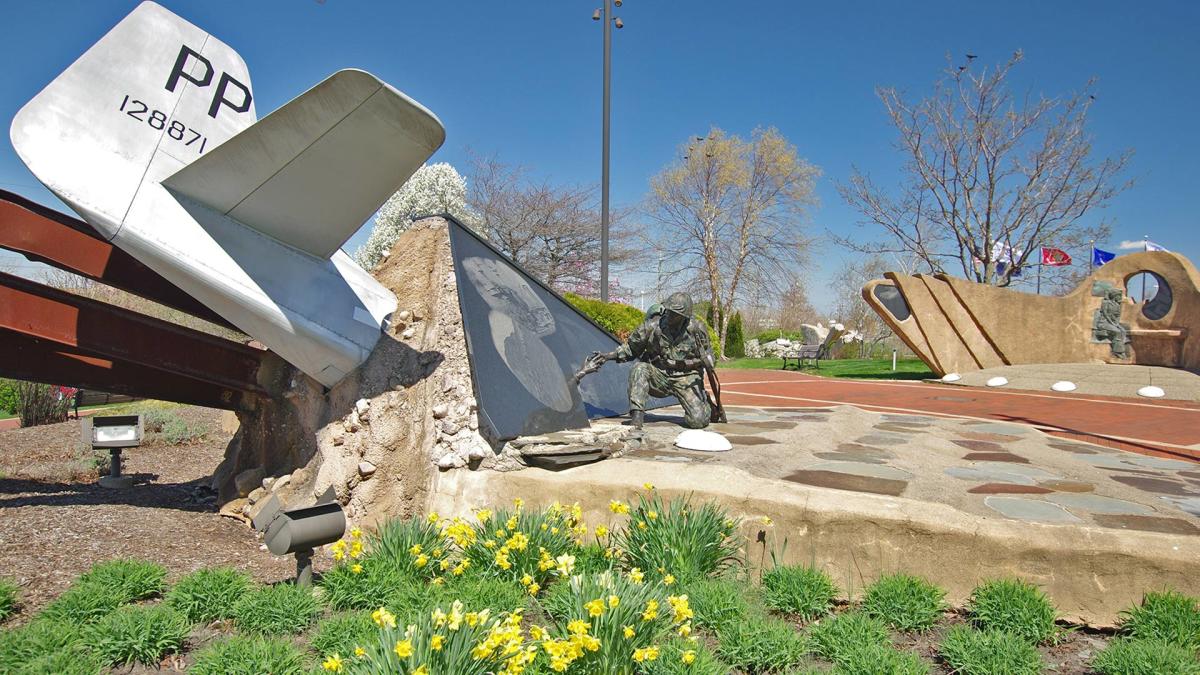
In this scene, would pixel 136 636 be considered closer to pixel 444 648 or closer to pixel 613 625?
pixel 444 648

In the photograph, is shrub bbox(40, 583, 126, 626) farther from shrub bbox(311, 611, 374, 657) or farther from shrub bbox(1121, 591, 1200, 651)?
shrub bbox(1121, 591, 1200, 651)

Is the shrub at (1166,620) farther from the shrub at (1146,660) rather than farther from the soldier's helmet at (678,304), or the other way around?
the soldier's helmet at (678,304)

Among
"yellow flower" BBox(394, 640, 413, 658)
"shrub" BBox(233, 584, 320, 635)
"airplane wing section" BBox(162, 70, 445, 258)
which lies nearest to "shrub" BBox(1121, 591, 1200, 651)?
"yellow flower" BBox(394, 640, 413, 658)

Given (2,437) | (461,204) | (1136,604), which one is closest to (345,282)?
(1136,604)

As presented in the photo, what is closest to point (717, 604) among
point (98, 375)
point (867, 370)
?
point (98, 375)

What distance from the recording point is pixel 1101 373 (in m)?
13.2

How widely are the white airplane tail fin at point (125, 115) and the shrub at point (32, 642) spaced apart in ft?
8.04

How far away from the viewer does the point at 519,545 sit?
136 inches

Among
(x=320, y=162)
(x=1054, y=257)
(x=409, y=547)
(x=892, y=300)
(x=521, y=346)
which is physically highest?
(x=1054, y=257)

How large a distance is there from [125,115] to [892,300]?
1526cm

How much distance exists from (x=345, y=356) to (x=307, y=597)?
2.26m

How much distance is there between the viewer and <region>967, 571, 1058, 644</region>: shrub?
304cm

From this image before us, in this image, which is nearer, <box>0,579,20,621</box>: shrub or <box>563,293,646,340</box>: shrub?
<box>0,579,20,621</box>: shrub

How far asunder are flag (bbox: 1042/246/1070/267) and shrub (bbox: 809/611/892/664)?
24.8m
